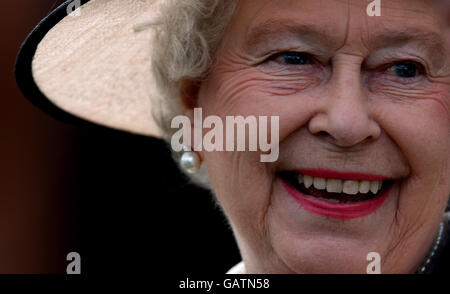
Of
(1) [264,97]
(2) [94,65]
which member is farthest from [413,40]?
(2) [94,65]

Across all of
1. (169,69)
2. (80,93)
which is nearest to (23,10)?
(80,93)

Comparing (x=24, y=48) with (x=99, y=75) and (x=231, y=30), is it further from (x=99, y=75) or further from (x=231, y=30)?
(x=231, y=30)

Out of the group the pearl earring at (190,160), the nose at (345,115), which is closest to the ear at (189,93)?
the pearl earring at (190,160)

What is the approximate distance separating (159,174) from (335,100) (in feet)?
9.83

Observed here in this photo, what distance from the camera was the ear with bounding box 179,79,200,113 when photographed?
2.29 m

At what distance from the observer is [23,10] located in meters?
4.19

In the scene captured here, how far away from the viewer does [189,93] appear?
2.32m

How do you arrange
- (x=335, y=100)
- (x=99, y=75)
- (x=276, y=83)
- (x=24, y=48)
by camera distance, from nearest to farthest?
(x=335, y=100), (x=276, y=83), (x=24, y=48), (x=99, y=75)

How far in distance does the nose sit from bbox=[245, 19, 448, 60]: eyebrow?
100 millimetres

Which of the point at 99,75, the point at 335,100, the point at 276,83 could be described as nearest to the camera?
the point at 335,100

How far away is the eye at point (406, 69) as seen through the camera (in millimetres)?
1973

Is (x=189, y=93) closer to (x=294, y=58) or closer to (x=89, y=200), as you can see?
(x=294, y=58)

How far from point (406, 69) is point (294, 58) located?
0.35 metres

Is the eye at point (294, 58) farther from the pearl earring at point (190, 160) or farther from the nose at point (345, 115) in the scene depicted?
the pearl earring at point (190, 160)
